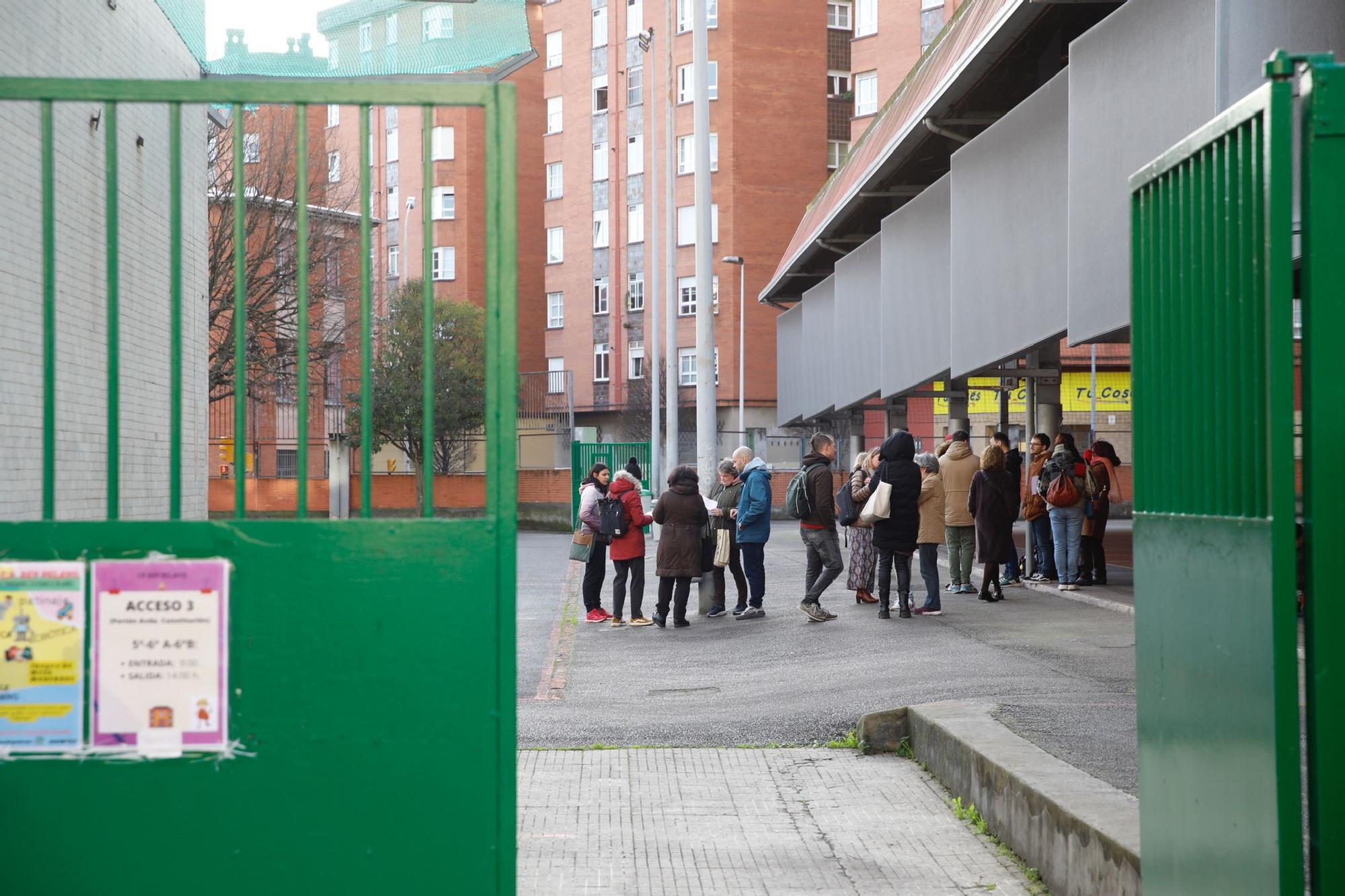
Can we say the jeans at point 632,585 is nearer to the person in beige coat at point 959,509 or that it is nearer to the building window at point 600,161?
the person in beige coat at point 959,509

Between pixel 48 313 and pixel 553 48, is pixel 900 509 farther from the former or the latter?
pixel 553 48

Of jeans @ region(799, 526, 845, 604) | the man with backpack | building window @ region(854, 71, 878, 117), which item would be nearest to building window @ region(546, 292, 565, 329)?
building window @ region(854, 71, 878, 117)

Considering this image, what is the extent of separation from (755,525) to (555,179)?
1916 inches

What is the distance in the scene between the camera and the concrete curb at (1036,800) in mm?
5016

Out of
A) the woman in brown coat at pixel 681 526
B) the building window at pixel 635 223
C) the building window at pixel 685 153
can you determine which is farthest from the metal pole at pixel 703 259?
the building window at pixel 635 223

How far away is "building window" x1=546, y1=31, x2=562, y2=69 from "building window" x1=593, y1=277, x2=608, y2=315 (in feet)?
30.1

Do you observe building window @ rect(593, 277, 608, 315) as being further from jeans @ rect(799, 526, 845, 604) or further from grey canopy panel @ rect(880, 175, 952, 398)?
jeans @ rect(799, 526, 845, 604)

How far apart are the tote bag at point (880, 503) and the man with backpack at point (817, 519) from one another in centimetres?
42

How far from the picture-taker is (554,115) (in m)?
62.5

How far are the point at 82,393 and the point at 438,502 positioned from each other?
31280 mm

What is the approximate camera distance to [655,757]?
8508 mm

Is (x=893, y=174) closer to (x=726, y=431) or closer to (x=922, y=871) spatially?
(x=922, y=871)

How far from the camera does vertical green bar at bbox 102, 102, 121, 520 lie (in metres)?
3.38

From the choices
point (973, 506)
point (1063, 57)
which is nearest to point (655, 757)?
point (973, 506)
